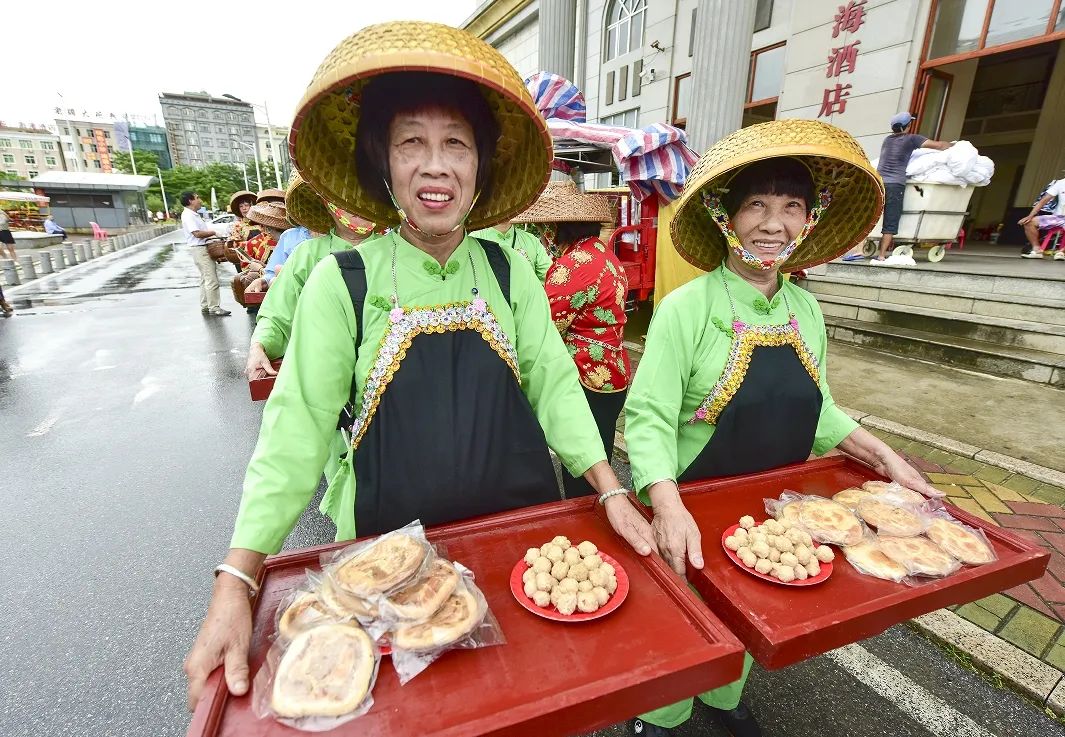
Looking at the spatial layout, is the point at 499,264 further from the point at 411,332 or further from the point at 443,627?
the point at 443,627

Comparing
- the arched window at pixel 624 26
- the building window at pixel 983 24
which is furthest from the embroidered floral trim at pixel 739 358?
the arched window at pixel 624 26

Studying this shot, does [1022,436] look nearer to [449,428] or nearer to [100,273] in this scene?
[449,428]

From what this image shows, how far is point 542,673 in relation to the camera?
876 millimetres

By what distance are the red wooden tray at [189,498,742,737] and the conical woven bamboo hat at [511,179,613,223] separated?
2.72 m

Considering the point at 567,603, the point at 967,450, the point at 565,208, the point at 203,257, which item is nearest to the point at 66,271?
the point at 203,257

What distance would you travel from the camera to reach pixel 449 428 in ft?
4.43

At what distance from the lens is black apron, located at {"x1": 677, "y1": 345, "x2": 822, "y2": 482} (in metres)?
1.69

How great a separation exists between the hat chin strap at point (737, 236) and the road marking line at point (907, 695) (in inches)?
74.3

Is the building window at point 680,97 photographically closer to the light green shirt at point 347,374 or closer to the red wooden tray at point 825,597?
the light green shirt at point 347,374

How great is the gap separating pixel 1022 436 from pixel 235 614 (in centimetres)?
547

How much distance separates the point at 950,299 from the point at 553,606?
7.70 meters

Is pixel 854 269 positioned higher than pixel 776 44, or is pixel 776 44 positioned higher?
pixel 776 44

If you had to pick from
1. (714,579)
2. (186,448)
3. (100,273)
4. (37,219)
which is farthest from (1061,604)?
(37,219)

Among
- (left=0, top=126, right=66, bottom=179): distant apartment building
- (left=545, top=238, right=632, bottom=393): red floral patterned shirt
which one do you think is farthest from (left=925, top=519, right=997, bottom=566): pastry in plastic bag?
(left=0, top=126, right=66, bottom=179): distant apartment building
